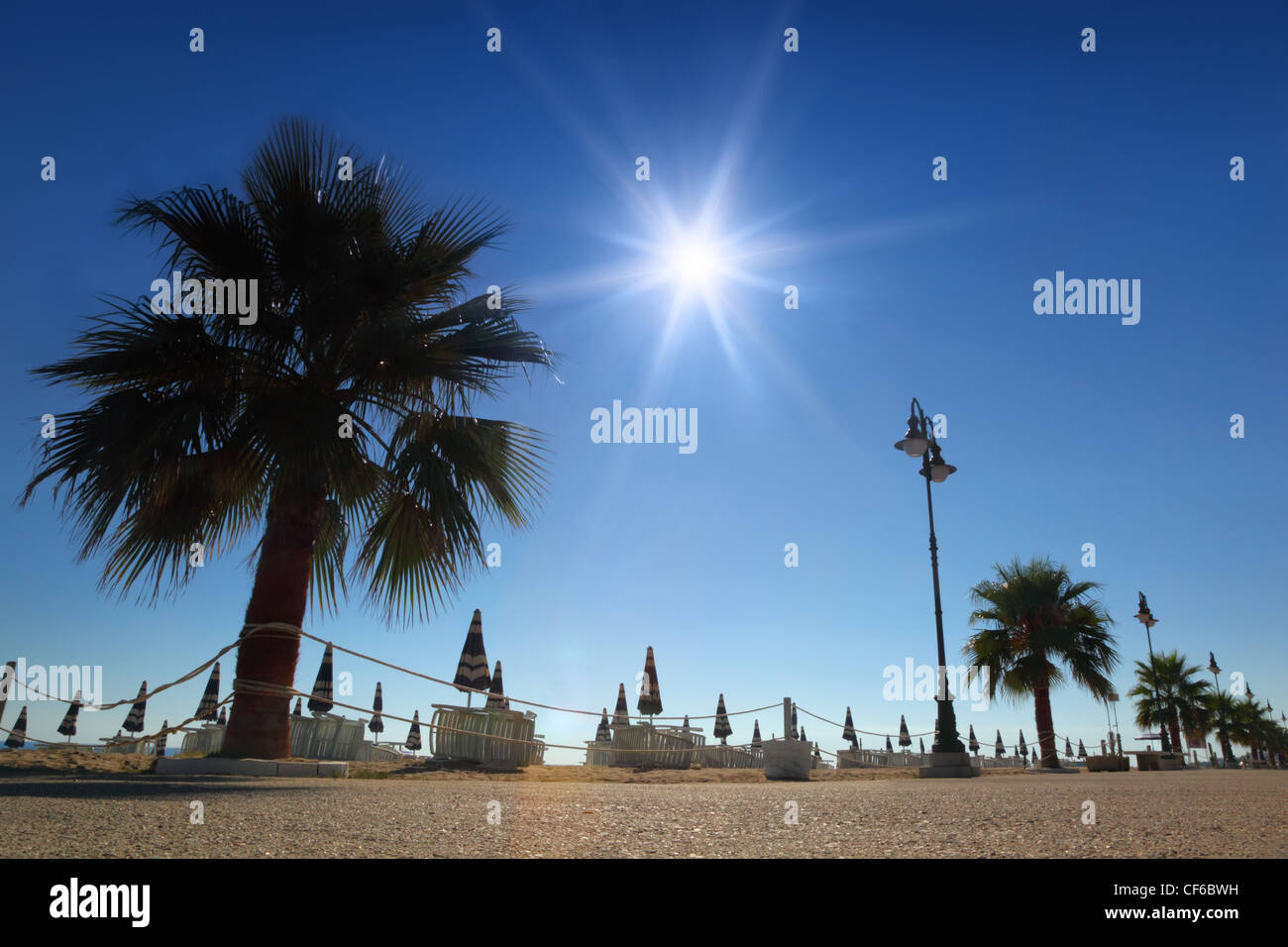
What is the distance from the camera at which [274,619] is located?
347 inches

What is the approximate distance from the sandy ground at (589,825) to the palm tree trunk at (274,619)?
7.49ft

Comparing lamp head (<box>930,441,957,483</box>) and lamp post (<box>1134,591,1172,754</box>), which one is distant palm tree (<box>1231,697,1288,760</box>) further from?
lamp head (<box>930,441,957,483</box>)

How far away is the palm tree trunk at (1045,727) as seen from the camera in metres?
22.4

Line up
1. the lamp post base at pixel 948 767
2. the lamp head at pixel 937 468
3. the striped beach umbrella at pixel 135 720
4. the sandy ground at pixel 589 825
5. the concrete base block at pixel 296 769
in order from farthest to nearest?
the striped beach umbrella at pixel 135 720 < the lamp head at pixel 937 468 < the lamp post base at pixel 948 767 < the concrete base block at pixel 296 769 < the sandy ground at pixel 589 825

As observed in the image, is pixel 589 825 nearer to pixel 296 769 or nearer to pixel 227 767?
pixel 296 769

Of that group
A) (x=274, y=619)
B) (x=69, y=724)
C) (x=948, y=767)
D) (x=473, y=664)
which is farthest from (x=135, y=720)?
(x=948, y=767)

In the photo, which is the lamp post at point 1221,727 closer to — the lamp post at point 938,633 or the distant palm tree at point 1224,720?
the distant palm tree at point 1224,720

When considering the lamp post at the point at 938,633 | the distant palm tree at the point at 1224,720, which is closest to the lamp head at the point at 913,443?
the lamp post at the point at 938,633

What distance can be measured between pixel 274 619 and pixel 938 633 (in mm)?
12372

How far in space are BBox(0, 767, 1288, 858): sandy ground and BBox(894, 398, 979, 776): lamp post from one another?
821 cm

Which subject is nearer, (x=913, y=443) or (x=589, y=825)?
(x=589, y=825)

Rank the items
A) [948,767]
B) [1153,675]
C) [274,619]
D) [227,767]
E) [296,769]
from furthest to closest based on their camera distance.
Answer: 1. [1153,675]
2. [948,767]
3. [274,619]
4. [296,769]
5. [227,767]
